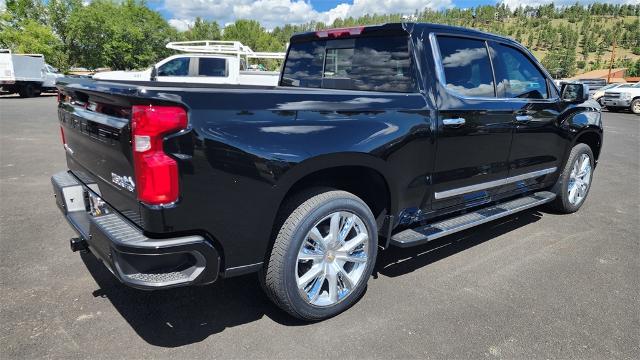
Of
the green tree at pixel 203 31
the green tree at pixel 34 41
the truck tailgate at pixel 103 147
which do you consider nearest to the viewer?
the truck tailgate at pixel 103 147

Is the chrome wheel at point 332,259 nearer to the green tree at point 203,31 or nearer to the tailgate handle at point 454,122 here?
the tailgate handle at point 454,122

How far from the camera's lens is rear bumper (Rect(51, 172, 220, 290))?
2205 mm

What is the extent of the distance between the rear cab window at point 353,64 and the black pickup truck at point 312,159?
1cm

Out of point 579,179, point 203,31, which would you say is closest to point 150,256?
point 579,179

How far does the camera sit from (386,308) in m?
3.12

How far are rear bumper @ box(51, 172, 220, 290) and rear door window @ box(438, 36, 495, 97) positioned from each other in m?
2.23

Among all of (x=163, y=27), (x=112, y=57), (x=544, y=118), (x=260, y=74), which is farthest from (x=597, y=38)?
(x=544, y=118)

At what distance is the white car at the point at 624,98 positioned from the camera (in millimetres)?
22000

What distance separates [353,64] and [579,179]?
3346 millimetres

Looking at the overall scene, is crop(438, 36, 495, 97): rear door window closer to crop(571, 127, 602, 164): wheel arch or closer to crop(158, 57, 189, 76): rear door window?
crop(571, 127, 602, 164): wheel arch

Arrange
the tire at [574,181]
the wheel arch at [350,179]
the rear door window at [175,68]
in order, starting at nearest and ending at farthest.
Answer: the wheel arch at [350,179]
the tire at [574,181]
the rear door window at [175,68]

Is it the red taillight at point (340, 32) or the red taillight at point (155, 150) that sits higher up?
the red taillight at point (340, 32)

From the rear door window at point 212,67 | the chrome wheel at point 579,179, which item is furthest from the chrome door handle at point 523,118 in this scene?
the rear door window at point 212,67

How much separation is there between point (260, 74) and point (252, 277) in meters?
12.3
